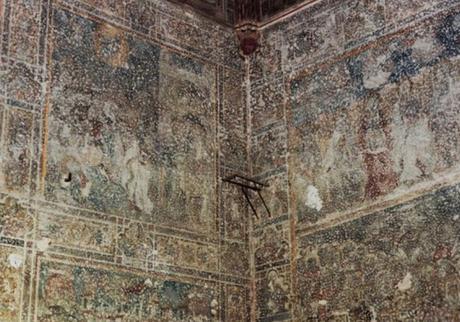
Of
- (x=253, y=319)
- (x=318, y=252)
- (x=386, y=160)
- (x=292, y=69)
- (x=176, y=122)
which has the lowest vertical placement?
(x=253, y=319)

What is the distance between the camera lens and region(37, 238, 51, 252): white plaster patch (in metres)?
9.02

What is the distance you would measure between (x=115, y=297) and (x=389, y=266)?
308 cm

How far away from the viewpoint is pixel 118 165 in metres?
10.0

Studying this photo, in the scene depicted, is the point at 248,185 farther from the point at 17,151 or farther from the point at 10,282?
the point at 10,282

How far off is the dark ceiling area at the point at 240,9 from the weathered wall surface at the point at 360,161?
272 mm

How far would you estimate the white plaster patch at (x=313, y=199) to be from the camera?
10.4 metres

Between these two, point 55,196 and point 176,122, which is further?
point 176,122

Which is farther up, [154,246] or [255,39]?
[255,39]

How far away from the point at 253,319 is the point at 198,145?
2.33 metres

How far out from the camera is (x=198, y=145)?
10984 millimetres

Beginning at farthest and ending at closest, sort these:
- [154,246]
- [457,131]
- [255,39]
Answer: [255,39]
[154,246]
[457,131]

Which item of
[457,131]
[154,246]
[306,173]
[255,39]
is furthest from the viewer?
[255,39]

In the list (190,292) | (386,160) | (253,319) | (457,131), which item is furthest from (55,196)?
(457,131)

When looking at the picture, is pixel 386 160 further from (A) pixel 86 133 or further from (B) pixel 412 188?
(A) pixel 86 133
